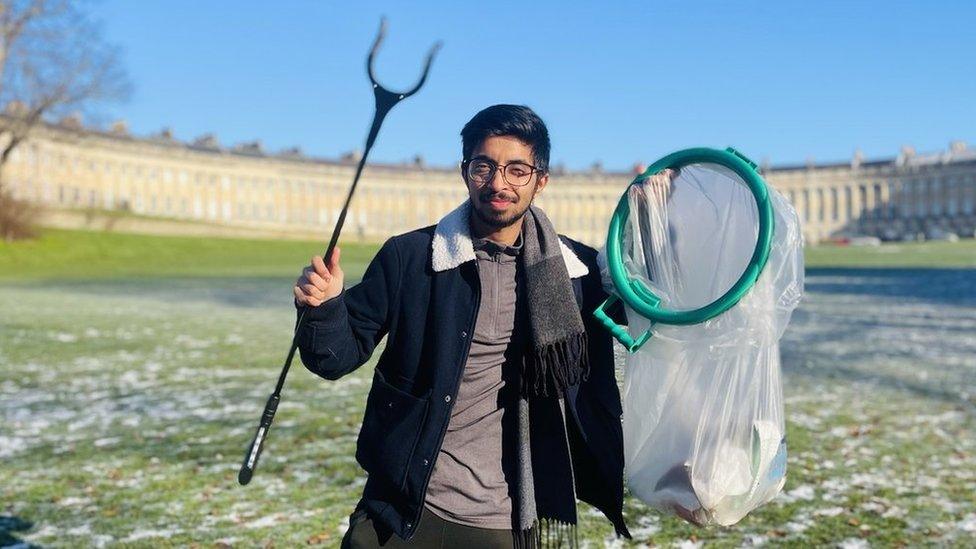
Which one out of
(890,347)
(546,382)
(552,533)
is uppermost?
(546,382)

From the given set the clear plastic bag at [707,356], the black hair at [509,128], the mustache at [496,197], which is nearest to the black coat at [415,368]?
the clear plastic bag at [707,356]

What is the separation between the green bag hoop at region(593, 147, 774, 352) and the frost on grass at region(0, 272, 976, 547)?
9.21 ft

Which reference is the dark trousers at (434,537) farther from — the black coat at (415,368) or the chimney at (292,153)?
the chimney at (292,153)

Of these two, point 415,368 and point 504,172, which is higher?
point 504,172

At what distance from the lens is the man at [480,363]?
265 centimetres

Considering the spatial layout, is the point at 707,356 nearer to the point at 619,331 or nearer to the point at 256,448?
the point at 619,331

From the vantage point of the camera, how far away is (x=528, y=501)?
9.04ft

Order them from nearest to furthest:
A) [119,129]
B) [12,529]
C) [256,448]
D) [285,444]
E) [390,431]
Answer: [390,431]
[256,448]
[12,529]
[285,444]
[119,129]

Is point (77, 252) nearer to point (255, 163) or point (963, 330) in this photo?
point (963, 330)

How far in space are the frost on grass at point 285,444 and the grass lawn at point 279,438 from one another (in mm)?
23

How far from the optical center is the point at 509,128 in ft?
8.71

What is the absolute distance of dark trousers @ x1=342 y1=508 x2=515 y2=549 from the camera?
2666 millimetres

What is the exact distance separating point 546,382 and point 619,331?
0.29m

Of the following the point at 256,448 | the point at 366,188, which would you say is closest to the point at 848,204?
the point at 366,188
